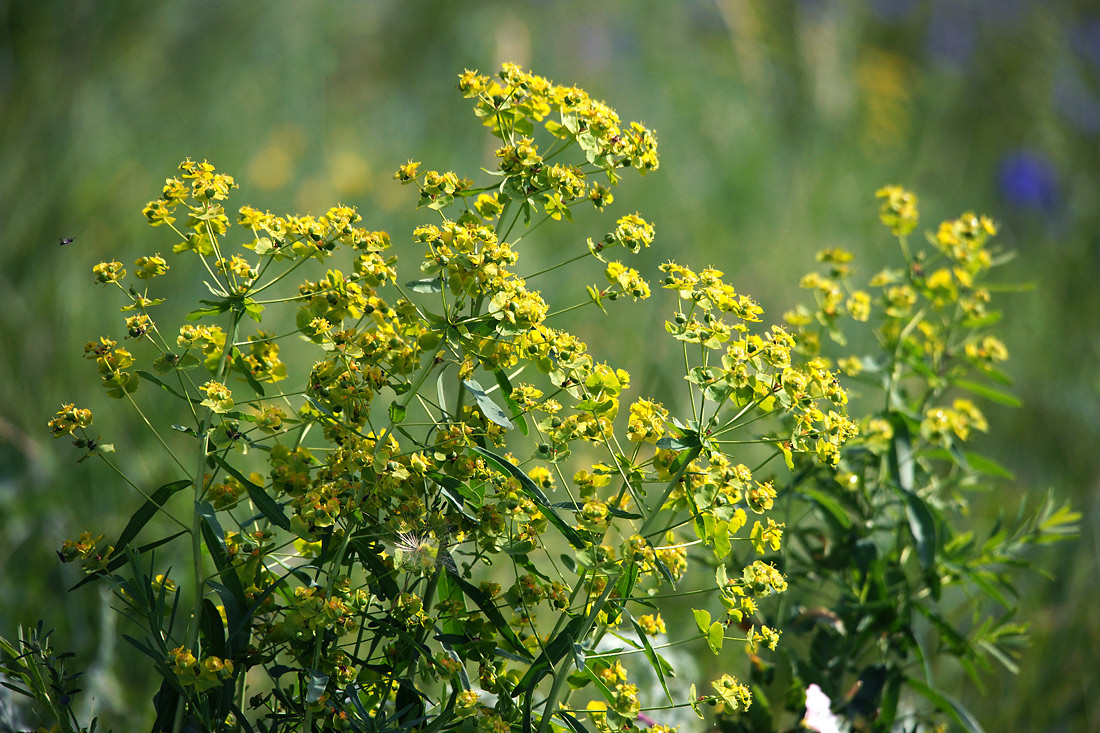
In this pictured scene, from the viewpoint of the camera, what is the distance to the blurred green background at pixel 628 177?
5.76ft

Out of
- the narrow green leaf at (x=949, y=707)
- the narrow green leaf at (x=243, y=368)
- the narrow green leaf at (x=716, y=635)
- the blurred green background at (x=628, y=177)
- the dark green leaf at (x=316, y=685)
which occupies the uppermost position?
the blurred green background at (x=628, y=177)

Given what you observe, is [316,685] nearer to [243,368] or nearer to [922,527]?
[243,368]

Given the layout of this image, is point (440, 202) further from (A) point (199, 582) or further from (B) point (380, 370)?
(A) point (199, 582)

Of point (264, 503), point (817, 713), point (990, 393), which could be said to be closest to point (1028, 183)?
point (990, 393)

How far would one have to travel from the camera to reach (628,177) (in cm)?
381

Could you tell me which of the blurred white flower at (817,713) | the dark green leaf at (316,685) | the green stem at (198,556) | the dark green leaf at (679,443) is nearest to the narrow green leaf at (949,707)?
the blurred white flower at (817,713)

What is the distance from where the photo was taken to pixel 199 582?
2.67 feet

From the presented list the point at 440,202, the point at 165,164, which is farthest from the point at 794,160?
the point at 440,202

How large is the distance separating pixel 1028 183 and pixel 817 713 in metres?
3.34

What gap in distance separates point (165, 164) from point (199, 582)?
254cm

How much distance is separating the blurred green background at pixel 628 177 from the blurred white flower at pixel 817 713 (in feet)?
1.85

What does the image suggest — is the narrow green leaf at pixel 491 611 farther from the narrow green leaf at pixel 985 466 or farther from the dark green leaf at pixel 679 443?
the narrow green leaf at pixel 985 466

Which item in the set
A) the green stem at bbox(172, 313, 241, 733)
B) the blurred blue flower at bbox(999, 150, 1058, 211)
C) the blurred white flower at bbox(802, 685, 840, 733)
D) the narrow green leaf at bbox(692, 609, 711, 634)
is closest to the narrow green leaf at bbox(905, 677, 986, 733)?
the blurred white flower at bbox(802, 685, 840, 733)

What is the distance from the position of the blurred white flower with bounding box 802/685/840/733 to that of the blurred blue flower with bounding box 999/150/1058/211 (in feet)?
10.8
